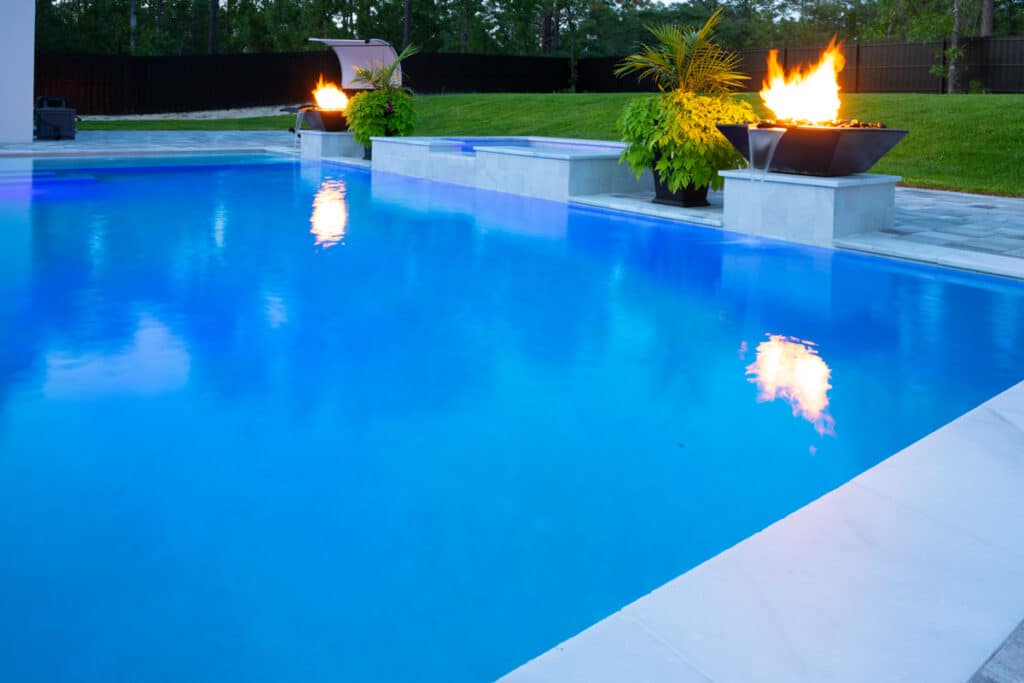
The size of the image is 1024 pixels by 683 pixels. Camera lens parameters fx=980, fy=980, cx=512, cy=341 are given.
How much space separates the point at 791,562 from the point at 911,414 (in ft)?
6.01

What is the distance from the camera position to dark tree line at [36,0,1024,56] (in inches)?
1610

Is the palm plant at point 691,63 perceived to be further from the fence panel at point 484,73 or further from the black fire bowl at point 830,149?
the fence panel at point 484,73

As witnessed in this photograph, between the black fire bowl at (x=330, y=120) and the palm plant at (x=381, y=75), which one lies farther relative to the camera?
the black fire bowl at (x=330, y=120)

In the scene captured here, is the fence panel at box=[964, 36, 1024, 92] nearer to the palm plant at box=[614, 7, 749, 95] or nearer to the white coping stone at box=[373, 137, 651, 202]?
the white coping stone at box=[373, 137, 651, 202]

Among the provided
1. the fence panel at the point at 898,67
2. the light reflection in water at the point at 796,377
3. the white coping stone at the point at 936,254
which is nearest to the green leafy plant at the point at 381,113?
the white coping stone at the point at 936,254

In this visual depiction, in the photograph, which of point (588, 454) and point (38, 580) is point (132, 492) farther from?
point (588, 454)

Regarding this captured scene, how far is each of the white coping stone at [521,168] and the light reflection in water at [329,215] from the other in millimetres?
1503

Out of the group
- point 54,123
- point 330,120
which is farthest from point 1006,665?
point 54,123

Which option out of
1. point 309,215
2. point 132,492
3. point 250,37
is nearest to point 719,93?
point 309,215

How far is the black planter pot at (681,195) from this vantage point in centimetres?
1067

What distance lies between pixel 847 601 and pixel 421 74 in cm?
3299

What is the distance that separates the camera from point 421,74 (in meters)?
33.6

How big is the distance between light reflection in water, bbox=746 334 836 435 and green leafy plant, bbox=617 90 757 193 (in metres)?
5.03

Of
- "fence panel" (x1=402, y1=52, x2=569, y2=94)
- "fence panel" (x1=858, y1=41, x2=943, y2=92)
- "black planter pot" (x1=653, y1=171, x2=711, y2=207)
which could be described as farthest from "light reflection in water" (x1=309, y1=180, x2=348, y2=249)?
"fence panel" (x1=402, y1=52, x2=569, y2=94)
